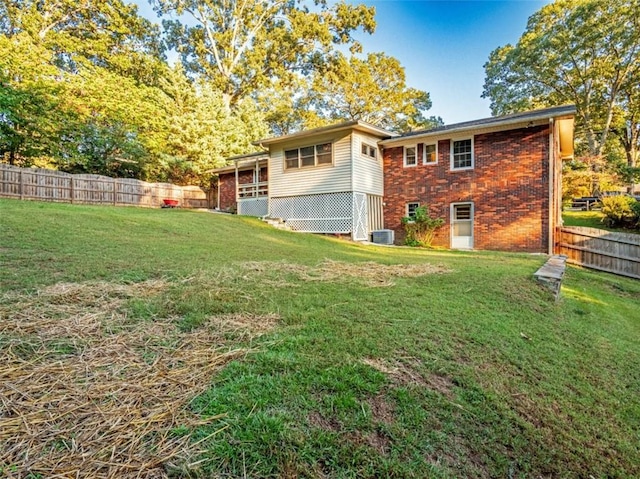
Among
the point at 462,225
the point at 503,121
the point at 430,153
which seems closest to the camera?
the point at 503,121

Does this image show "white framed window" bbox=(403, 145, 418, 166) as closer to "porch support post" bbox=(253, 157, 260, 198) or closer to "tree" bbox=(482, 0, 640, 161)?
"porch support post" bbox=(253, 157, 260, 198)

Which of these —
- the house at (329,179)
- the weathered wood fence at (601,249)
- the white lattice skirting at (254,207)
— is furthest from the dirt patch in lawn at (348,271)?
the white lattice skirting at (254,207)

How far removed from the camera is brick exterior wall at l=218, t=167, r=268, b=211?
19.2 m

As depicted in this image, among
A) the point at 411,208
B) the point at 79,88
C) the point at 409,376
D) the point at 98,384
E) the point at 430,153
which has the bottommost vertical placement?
the point at 409,376

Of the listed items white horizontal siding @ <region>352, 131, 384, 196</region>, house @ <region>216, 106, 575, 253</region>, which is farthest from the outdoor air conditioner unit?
white horizontal siding @ <region>352, 131, 384, 196</region>

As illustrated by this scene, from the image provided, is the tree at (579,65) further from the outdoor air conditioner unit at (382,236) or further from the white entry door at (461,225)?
the outdoor air conditioner unit at (382,236)

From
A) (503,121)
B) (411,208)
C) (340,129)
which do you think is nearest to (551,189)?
(503,121)

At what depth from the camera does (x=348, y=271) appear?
5.96 m

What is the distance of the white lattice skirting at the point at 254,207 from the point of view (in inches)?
680

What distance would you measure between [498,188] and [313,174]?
7204 mm

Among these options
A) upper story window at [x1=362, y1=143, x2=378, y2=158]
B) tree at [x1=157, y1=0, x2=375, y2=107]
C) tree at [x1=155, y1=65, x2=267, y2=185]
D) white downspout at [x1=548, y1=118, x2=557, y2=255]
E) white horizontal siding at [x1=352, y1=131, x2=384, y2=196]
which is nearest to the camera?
white downspout at [x1=548, y1=118, x2=557, y2=255]

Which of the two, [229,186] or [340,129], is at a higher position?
[340,129]

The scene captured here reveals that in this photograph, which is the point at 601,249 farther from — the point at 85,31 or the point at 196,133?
the point at 85,31

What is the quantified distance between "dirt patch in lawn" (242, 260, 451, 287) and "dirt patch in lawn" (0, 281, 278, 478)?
84.5 inches
